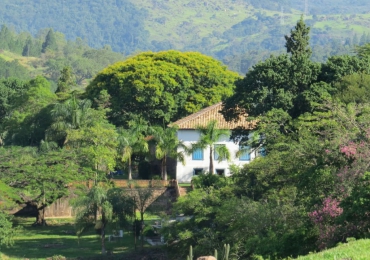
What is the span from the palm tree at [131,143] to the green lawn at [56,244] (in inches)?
276

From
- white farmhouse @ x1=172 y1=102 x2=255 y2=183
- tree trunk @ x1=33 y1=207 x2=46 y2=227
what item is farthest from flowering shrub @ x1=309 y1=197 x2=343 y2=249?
white farmhouse @ x1=172 y1=102 x2=255 y2=183

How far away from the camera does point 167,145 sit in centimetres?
4878

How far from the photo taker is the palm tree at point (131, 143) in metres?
47.9

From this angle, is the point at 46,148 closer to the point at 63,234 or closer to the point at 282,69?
the point at 63,234

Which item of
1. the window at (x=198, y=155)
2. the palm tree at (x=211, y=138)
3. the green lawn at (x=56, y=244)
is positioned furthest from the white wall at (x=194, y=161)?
the green lawn at (x=56, y=244)

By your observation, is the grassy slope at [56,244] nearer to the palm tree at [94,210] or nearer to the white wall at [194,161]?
the palm tree at [94,210]

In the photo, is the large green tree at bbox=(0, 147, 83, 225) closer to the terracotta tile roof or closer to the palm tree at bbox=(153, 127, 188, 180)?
the palm tree at bbox=(153, 127, 188, 180)

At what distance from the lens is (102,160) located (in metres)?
45.2

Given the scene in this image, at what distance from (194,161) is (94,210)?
19.0 m

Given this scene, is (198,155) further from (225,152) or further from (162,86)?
(162,86)

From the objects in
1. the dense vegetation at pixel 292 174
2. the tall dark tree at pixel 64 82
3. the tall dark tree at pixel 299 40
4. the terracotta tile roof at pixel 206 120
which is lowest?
the dense vegetation at pixel 292 174

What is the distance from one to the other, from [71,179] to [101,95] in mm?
18720

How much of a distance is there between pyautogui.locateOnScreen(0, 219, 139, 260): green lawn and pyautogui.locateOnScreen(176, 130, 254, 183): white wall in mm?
11663

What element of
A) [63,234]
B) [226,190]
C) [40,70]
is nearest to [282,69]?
[226,190]
